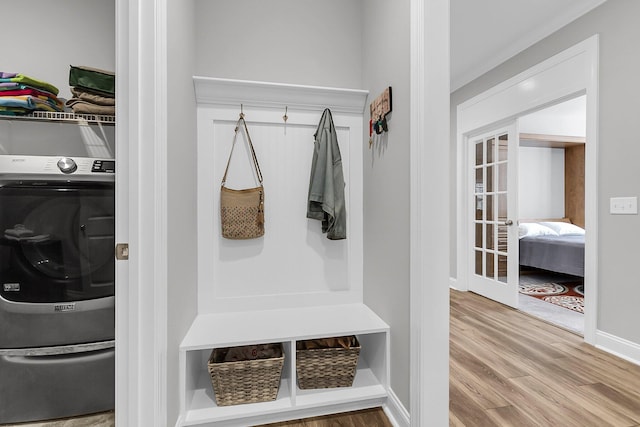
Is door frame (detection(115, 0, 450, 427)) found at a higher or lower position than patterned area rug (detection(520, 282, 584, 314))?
higher

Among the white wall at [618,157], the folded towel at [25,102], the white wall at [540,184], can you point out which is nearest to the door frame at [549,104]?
the white wall at [618,157]

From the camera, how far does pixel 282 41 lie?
1.91 metres

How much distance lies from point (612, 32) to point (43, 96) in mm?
3728

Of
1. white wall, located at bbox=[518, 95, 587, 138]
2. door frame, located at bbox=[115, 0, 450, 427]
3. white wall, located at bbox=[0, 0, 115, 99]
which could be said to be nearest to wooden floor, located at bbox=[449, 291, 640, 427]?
door frame, located at bbox=[115, 0, 450, 427]

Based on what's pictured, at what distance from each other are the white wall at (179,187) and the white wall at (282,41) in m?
0.14

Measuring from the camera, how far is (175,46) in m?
1.32

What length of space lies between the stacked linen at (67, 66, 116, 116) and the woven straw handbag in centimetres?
65

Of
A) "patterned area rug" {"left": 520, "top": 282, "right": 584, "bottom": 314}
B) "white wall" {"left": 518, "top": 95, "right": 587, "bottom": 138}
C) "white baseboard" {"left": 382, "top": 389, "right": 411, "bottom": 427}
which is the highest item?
"white wall" {"left": 518, "top": 95, "right": 587, "bottom": 138}

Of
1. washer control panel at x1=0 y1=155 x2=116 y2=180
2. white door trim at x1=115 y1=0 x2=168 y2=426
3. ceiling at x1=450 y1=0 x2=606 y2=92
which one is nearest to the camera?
white door trim at x1=115 y1=0 x2=168 y2=426

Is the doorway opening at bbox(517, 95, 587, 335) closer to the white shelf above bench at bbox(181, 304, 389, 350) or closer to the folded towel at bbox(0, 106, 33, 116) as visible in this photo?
the white shelf above bench at bbox(181, 304, 389, 350)

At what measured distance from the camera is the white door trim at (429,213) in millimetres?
1291

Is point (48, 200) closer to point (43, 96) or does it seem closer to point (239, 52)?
point (43, 96)

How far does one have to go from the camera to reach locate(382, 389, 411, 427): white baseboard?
54.2 inches

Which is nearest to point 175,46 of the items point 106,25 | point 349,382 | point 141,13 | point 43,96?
point 141,13
